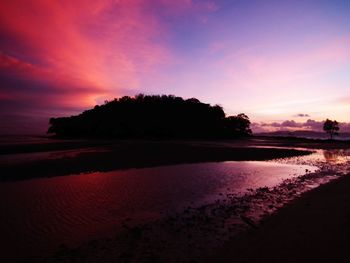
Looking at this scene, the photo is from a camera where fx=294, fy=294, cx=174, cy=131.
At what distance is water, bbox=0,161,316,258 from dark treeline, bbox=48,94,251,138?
205 feet

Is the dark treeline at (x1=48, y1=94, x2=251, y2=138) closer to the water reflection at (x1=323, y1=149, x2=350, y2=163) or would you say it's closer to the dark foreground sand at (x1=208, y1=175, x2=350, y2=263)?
the water reflection at (x1=323, y1=149, x2=350, y2=163)

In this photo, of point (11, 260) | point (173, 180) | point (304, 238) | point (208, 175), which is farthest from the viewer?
point (208, 175)

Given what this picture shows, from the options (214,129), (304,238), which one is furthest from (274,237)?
(214,129)

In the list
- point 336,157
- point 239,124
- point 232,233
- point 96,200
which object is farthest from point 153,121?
point 232,233

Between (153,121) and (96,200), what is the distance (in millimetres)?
74843

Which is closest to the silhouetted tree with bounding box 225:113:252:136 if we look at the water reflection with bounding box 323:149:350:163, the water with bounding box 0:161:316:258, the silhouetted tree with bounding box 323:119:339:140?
the silhouetted tree with bounding box 323:119:339:140

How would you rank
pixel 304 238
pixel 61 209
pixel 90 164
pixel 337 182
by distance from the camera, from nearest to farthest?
pixel 304 238 → pixel 61 209 → pixel 337 182 → pixel 90 164

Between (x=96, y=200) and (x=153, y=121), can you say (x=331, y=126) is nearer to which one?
(x=153, y=121)

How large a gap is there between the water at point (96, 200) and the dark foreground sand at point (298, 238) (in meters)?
3.33

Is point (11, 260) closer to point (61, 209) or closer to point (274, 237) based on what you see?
point (61, 209)

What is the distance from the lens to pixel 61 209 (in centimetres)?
1079

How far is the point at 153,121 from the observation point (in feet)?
284

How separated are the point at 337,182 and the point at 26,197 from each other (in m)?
15.1

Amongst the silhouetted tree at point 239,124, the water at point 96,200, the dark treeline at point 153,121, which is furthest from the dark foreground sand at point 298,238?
the silhouetted tree at point 239,124
